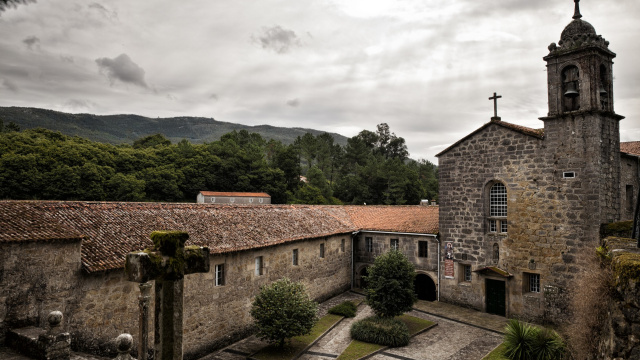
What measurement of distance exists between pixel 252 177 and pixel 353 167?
27.7 meters

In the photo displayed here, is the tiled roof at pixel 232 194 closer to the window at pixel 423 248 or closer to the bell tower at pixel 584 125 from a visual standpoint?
the window at pixel 423 248

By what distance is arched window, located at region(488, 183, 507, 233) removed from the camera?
69.9ft

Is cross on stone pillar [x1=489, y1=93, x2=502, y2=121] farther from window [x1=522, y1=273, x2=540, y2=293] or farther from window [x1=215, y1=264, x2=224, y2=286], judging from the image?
window [x1=215, y1=264, x2=224, y2=286]

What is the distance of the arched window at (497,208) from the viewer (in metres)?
21.3

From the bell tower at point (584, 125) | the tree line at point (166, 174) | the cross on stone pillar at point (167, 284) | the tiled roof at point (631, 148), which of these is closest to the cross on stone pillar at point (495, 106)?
the bell tower at point (584, 125)

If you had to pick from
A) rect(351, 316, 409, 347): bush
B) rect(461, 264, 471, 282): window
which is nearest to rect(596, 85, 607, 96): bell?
rect(461, 264, 471, 282): window

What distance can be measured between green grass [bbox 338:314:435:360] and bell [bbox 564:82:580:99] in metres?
13.3

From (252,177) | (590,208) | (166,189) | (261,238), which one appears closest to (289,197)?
(252,177)

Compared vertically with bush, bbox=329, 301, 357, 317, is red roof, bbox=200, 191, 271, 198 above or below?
above

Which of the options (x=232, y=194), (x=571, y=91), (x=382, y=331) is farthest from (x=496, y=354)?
(x=232, y=194)

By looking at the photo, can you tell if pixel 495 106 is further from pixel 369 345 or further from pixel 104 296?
pixel 104 296

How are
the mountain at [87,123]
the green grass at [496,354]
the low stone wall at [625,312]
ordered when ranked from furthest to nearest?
the mountain at [87,123]
the green grass at [496,354]
the low stone wall at [625,312]

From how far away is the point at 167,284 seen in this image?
20.8 feet

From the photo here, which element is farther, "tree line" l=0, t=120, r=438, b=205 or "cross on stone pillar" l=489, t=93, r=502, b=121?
"tree line" l=0, t=120, r=438, b=205
